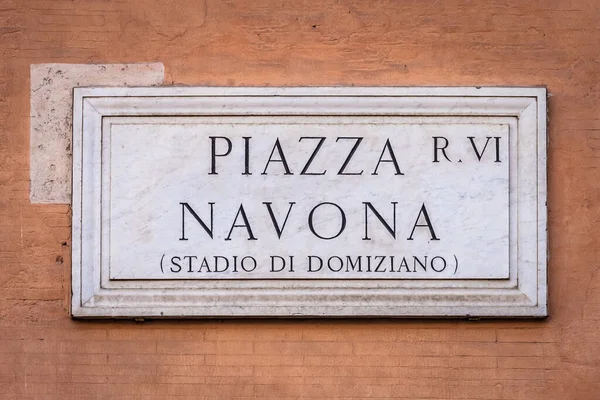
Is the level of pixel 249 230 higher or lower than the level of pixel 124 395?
higher

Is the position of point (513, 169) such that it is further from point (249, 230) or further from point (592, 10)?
point (249, 230)

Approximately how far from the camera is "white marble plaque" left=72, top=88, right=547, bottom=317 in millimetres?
4574

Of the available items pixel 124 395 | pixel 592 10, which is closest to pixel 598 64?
pixel 592 10

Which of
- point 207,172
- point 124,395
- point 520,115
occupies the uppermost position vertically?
point 520,115

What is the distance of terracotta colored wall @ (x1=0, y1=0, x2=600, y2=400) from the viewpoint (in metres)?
4.57

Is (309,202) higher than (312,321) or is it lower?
higher

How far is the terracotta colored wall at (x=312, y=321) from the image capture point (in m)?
4.57

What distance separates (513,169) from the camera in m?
4.61

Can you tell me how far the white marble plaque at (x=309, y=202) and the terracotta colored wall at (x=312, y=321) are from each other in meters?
0.11

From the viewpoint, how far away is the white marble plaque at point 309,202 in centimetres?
457

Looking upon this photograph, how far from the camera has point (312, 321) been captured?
4.60 m

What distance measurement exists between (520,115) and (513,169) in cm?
27

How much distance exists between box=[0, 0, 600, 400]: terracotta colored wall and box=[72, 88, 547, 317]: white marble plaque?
107mm

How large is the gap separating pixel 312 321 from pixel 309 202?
592mm
